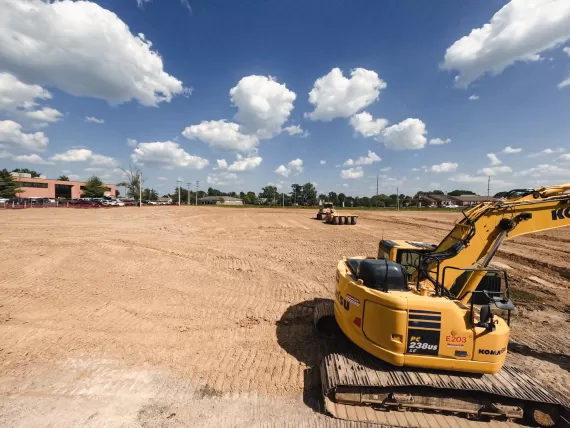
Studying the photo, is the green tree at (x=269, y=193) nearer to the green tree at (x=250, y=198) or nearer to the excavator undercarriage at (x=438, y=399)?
the green tree at (x=250, y=198)

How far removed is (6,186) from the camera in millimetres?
56875

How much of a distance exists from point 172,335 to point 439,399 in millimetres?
5039

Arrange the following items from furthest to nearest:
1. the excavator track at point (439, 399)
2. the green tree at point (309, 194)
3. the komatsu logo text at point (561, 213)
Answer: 1. the green tree at point (309, 194)
2. the komatsu logo text at point (561, 213)
3. the excavator track at point (439, 399)

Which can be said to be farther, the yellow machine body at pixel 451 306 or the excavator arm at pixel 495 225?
the excavator arm at pixel 495 225

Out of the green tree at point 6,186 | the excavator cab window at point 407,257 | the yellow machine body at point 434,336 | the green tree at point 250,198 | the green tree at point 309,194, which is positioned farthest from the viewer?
the green tree at point 250,198

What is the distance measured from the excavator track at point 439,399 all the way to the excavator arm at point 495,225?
1394mm

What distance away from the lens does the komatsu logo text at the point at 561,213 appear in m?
4.80

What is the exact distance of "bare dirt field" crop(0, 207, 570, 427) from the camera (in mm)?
4156

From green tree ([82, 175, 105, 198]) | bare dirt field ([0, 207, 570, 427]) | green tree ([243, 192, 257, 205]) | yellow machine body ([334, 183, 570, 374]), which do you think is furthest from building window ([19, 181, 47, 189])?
yellow machine body ([334, 183, 570, 374])

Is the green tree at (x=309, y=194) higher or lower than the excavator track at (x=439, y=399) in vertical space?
higher

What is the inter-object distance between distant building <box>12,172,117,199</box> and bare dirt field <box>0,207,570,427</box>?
75.2 meters

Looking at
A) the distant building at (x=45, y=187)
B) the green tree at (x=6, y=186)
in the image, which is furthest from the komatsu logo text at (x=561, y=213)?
the distant building at (x=45, y=187)

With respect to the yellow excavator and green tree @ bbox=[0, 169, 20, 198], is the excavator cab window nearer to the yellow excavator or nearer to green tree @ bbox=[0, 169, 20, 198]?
the yellow excavator

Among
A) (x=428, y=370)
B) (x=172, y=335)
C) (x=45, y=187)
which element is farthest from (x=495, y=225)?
(x=45, y=187)
